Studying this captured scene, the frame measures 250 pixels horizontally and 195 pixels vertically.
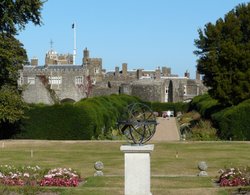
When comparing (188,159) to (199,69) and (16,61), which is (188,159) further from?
(199,69)

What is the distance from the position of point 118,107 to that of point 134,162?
43.7m

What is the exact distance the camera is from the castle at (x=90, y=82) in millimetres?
67887

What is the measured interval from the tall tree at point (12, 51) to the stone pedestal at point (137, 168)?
23345 millimetres

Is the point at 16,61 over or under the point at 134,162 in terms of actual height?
over

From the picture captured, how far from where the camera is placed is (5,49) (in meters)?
35.8

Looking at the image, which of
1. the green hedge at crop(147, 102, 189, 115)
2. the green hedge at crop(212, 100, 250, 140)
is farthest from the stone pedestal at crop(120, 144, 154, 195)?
the green hedge at crop(147, 102, 189, 115)

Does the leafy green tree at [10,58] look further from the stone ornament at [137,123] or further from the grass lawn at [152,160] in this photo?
the stone ornament at [137,123]

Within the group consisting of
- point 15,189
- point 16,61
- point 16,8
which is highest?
point 16,8

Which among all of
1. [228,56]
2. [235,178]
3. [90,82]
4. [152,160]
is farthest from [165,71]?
[235,178]

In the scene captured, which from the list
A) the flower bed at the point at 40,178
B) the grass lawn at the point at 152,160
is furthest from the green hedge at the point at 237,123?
the flower bed at the point at 40,178

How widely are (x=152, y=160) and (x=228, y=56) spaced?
1871cm

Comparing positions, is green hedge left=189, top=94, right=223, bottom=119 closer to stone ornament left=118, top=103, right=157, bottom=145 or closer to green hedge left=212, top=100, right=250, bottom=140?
green hedge left=212, top=100, right=250, bottom=140

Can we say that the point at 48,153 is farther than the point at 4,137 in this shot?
No

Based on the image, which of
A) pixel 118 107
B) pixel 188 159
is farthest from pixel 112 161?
pixel 118 107
